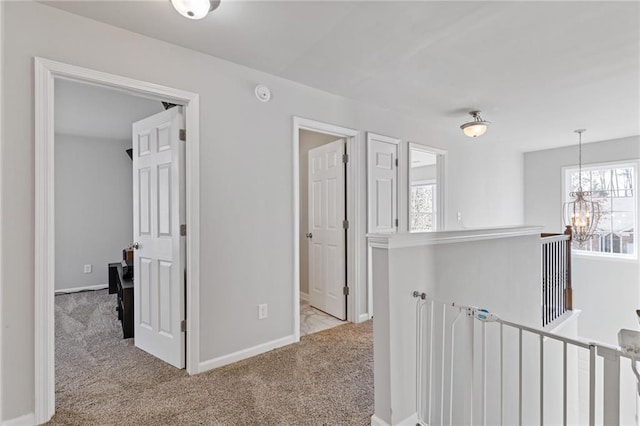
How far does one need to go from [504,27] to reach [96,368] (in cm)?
381

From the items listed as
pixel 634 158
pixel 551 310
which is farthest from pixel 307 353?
pixel 634 158

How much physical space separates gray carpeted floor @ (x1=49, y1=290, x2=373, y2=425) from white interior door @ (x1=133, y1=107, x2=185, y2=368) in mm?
232

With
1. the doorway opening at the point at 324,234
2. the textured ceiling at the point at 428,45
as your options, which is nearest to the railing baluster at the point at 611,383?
the textured ceiling at the point at 428,45

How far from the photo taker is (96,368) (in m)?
2.40

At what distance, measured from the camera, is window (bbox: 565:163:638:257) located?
16.1ft

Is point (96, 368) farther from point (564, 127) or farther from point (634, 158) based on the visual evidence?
point (634, 158)

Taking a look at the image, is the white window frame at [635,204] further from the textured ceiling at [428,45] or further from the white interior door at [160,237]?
the white interior door at [160,237]

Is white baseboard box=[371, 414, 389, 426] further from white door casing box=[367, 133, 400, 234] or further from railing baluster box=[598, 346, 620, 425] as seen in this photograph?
white door casing box=[367, 133, 400, 234]

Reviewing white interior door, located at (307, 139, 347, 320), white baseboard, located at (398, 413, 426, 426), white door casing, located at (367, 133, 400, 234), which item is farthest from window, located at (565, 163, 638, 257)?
white baseboard, located at (398, 413, 426, 426)

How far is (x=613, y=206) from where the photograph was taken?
5.11 m

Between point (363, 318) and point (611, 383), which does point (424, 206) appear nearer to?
point (363, 318)

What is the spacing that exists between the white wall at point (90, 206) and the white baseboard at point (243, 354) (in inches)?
158

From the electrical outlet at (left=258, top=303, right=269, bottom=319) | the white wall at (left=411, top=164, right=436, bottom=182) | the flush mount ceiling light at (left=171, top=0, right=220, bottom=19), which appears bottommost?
the electrical outlet at (left=258, top=303, right=269, bottom=319)

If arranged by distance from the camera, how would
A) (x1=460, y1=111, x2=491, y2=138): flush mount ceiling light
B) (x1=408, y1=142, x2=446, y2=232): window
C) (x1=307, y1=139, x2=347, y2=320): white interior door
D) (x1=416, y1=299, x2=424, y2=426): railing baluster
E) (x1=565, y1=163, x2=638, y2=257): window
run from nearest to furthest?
(x1=416, y1=299, x2=424, y2=426): railing baluster < (x1=307, y1=139, x2=347, y2=320): white interior door < (x1=460, y1=111, x2=491, y2=138): flush mount ceiling light < (x1=565, y1=163, x2=638, y2=257): window < (x1=408, y1=142, x2=446, y2=232): window
